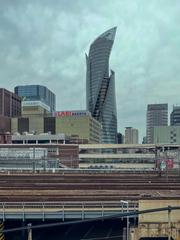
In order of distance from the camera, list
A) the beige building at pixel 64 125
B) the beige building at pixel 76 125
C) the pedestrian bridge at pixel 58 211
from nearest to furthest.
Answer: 1. the pedestrian bridge at pixel 58 211
2. the beige building at pixel 76 125
3. the beige building at pixel 64 125

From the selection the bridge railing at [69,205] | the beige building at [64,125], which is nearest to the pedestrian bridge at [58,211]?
the bridge railing at [69,205]

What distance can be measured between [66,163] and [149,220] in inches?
3896

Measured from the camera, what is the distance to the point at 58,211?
26.0 meters

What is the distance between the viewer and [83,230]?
102 feet

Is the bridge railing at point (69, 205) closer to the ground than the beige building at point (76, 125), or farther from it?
closer to the ground

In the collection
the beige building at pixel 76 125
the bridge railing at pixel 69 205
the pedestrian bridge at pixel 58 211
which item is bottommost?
the pedestrian bridge at pixel 58 211

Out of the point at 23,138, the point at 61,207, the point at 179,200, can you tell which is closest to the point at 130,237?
the point at 179,200

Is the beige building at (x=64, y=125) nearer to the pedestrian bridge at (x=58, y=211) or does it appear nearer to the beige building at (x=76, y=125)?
the beige building at (x=76, y=125)

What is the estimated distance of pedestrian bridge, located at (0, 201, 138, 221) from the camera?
85.3 ft

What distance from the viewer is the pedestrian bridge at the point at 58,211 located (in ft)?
85.3

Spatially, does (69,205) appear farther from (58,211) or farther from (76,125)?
(76,125)

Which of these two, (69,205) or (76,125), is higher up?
(76,125)

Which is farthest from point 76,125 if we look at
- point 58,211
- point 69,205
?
point 58,211

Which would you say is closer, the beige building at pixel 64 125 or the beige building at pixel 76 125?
the beige building at pixel 76 125
